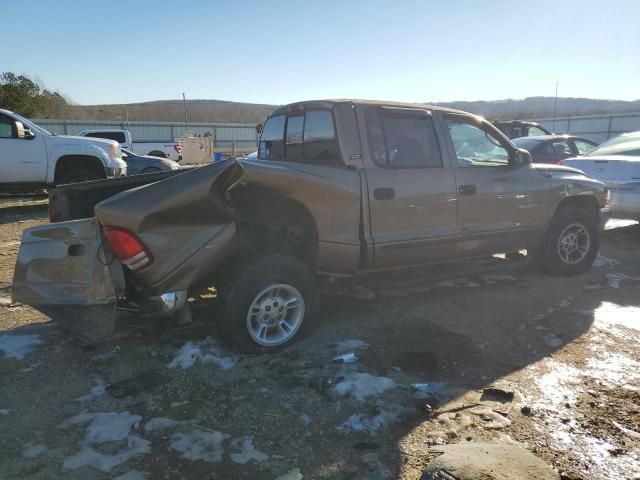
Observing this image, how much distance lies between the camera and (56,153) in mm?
10531

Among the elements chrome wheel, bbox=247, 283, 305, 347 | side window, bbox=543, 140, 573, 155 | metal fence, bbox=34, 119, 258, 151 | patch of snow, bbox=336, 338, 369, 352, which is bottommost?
patch of snow, bbox=336, 338, 369, 352

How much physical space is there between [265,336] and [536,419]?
6.40ft

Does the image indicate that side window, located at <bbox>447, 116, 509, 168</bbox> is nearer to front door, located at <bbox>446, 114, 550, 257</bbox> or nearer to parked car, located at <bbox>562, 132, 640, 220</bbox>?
front door, located at <bbox>446, 114, 550, 257</bbox>

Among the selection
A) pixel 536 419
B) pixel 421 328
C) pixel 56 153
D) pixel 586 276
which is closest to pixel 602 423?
pixel 536 419

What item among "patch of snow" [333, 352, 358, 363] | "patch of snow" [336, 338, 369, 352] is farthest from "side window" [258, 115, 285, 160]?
"patch of snow" [333, 352, 358, 363]

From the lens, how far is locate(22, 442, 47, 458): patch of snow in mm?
2645

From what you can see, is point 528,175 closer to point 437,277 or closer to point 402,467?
point 437,277

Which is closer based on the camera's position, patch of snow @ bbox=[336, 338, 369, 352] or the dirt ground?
the dirt ground

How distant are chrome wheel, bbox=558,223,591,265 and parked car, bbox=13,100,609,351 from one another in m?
0.08

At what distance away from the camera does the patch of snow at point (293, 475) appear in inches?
96.9

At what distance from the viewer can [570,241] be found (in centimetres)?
595

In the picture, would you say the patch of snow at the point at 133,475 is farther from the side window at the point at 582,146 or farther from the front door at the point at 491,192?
the side window at the point at 582,146

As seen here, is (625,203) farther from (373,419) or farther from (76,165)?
(76,165)

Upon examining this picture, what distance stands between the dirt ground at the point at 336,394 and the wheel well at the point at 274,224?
728 mm
